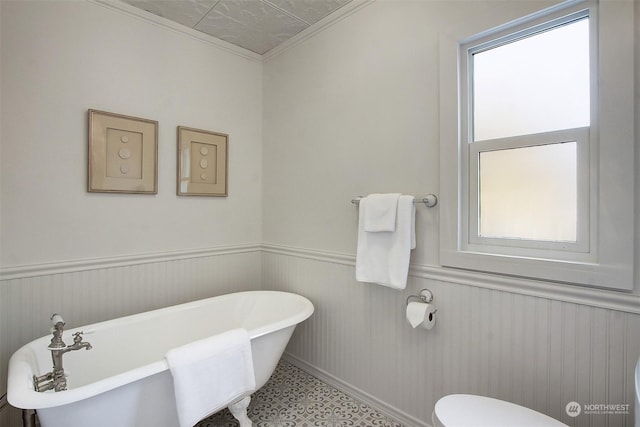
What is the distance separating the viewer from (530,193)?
143cm

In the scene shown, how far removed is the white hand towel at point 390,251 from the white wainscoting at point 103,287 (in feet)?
4.02

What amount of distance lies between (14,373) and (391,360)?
5.64 feet

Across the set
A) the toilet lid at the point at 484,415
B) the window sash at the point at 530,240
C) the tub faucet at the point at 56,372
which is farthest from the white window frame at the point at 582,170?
the tub faucet at the point at 56,372

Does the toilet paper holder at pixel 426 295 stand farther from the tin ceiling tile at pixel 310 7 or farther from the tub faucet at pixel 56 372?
the tin ceiling tile at pixel 310 7

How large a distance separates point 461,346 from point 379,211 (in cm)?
79

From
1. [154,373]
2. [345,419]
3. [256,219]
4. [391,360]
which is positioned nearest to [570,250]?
[391,360]

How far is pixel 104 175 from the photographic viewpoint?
76.3 inches

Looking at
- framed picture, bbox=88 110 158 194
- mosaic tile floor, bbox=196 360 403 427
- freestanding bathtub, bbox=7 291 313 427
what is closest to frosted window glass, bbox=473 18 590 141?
freestanding bathtub, bbox=7 291 313 427

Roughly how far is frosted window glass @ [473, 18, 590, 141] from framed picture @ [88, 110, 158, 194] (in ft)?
6.57

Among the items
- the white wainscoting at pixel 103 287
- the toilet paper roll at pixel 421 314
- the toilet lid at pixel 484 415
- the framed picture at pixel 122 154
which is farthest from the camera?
the framed picture at pixel 122 154

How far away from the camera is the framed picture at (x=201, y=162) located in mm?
2287

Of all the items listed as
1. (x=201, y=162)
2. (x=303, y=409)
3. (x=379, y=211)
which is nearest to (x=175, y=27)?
(x=201, y=162)

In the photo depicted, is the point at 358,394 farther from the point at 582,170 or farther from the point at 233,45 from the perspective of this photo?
the point at 233,45

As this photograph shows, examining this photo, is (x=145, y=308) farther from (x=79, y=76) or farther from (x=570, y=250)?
(x=570, y=250)
